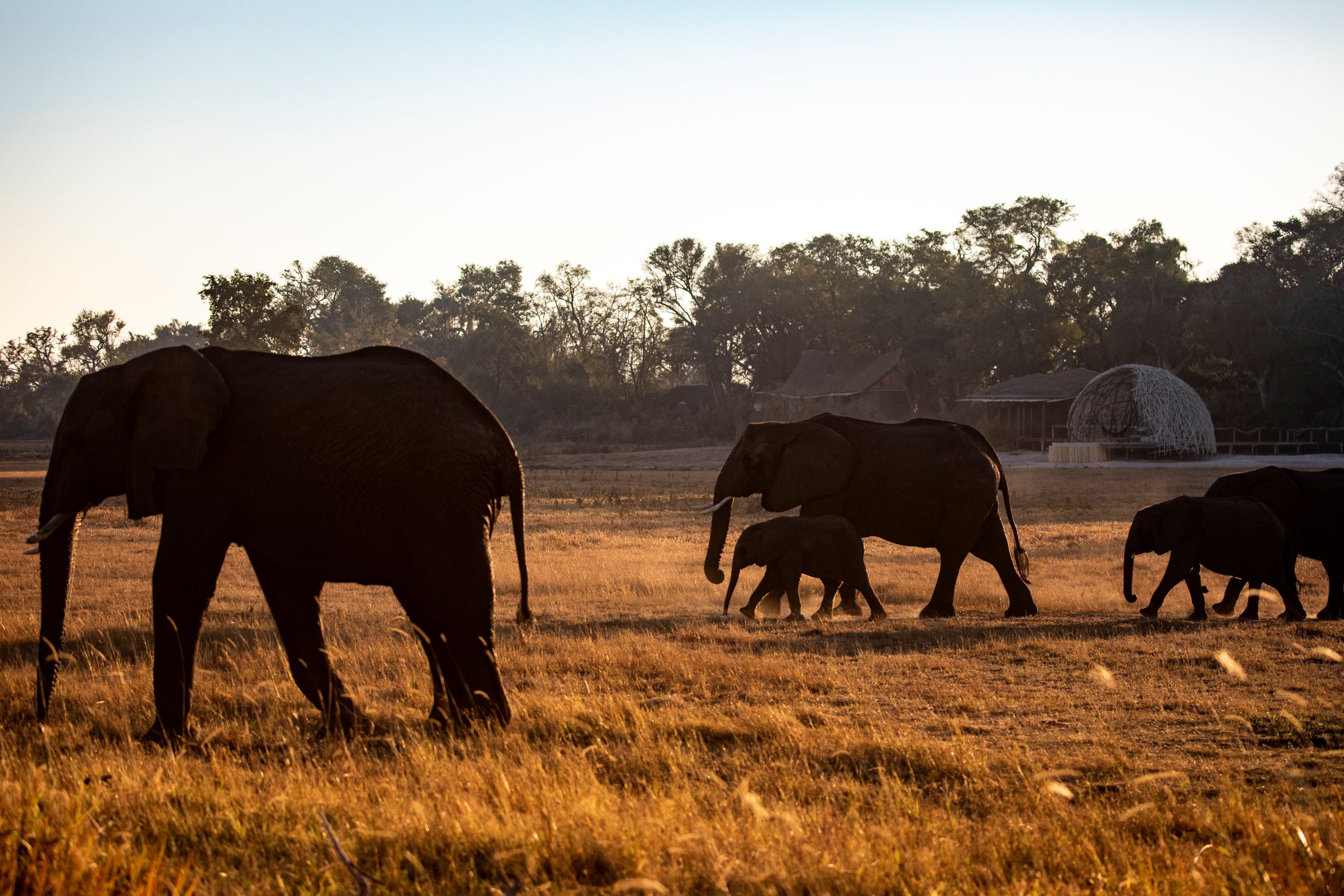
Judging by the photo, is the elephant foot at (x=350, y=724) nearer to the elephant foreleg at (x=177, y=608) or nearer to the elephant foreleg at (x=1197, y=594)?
the elephant foreleg at (x=177, y=608)

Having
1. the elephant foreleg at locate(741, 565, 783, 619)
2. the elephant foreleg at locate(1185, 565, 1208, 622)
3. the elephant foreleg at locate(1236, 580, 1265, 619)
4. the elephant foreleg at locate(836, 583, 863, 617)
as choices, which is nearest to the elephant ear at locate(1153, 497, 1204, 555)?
the elephant foreleg at locate(1185, 565, 1208, 622)

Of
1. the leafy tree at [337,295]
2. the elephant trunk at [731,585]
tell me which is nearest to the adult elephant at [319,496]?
the elephant trunk at [731,585]

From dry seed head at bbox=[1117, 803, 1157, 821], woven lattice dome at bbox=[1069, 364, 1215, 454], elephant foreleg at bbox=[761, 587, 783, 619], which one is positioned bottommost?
elephant foreleg at bbox=[761, 587, 783, 619]

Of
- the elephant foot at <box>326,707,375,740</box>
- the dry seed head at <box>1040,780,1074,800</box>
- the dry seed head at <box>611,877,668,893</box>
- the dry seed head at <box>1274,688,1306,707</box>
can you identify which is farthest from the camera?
the dry seed head at <box>1274,688,1306,707</box>

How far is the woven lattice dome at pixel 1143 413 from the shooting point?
152 feet

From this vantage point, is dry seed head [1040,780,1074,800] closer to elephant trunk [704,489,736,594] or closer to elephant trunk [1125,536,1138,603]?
elephant trunk [704,489,736,594]

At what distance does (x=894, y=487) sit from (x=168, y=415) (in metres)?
8.92

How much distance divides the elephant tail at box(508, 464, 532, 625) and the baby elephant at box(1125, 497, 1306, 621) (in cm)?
761

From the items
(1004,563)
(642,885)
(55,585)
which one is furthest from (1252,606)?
(55,585)

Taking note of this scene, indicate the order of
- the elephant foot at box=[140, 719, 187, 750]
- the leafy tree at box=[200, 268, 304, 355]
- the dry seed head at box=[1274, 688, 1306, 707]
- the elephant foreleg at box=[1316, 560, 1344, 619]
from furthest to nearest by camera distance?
the leafy tree at box=[200, 268, 304, 355] → the elephant foreleg at box=[1316, 560, 1344, 619] → the dry seed head at box=[1274, 688, 1306, 707] → the elephant foot at box=[140, 719, 187, 750]

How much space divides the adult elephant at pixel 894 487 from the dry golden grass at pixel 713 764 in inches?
44.4

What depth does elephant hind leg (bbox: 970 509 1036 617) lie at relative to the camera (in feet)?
44.3

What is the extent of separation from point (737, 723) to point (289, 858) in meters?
3.02

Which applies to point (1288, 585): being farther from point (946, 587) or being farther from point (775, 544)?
point (775, 544)
